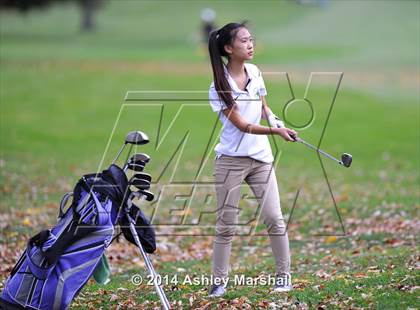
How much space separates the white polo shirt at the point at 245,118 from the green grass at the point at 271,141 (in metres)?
1.26

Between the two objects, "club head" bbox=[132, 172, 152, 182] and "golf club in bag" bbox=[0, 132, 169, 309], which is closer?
"golf club in bag" bbox=[0, 132, 169, 309]

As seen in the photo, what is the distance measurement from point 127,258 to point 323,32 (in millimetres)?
49213

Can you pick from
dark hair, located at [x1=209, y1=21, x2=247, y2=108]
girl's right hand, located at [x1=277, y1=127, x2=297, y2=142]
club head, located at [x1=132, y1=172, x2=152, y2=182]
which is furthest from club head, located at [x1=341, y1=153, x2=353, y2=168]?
club head, located at [x1=132, y1=172, x2=152, y2=182]

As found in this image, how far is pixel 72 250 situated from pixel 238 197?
1596mm

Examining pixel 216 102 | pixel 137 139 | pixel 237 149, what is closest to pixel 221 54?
pixel 216 102

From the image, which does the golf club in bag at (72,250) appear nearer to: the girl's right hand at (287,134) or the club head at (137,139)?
the club head at (137,139)

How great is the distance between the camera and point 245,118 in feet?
24.2

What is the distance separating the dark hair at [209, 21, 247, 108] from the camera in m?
7.27

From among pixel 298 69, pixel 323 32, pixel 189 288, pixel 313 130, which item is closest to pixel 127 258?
pixel 189 288

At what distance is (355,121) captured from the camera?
27.4 metres

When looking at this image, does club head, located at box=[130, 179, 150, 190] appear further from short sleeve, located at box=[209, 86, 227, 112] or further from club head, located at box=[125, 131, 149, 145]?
short sleeve, located at box=[209, 86, 227, 112]

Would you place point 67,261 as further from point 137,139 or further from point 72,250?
point 137,139

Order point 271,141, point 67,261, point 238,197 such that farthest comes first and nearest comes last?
point 271,141, point 238,197, point 67,261

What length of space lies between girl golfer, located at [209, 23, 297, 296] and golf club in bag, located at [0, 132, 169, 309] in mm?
932
